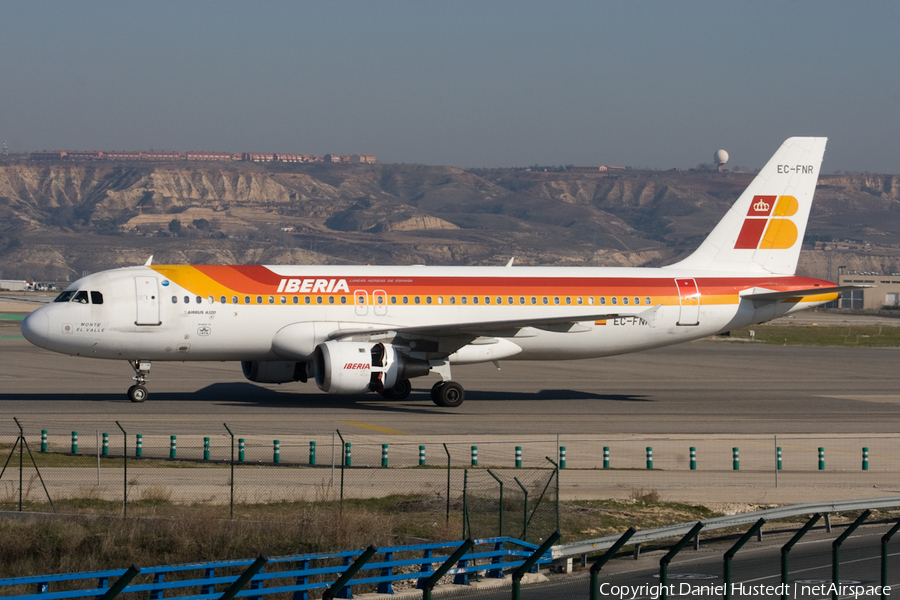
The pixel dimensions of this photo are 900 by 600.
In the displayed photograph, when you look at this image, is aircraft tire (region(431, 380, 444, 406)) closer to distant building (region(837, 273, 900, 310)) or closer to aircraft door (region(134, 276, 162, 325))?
aircraft door (region(134, 276, 162, 325))

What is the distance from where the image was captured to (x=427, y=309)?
41.1 meters

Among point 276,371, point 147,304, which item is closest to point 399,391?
point 276,371

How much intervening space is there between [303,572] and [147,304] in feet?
83.6

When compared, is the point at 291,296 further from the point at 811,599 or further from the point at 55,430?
the point at 811,599

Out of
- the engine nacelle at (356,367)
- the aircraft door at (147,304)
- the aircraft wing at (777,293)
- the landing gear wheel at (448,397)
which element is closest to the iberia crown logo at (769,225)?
the aircraft wing at (777,293)

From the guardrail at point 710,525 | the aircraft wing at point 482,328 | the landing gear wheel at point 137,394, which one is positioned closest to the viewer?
the guardrail at point 710,525

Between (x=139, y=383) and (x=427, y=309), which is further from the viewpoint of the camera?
(x=427, y=309)

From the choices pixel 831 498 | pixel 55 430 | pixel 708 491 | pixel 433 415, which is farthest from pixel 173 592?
pixel 433 415

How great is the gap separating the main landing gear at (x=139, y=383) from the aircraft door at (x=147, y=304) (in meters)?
1.97

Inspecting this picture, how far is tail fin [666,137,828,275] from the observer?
148ft

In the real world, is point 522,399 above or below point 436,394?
below

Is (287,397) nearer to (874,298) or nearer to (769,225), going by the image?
(769,225)

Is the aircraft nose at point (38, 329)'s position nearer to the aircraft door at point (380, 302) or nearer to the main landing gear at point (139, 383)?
the main landing gear at point (139, 383)

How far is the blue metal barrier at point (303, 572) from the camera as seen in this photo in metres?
14.5
